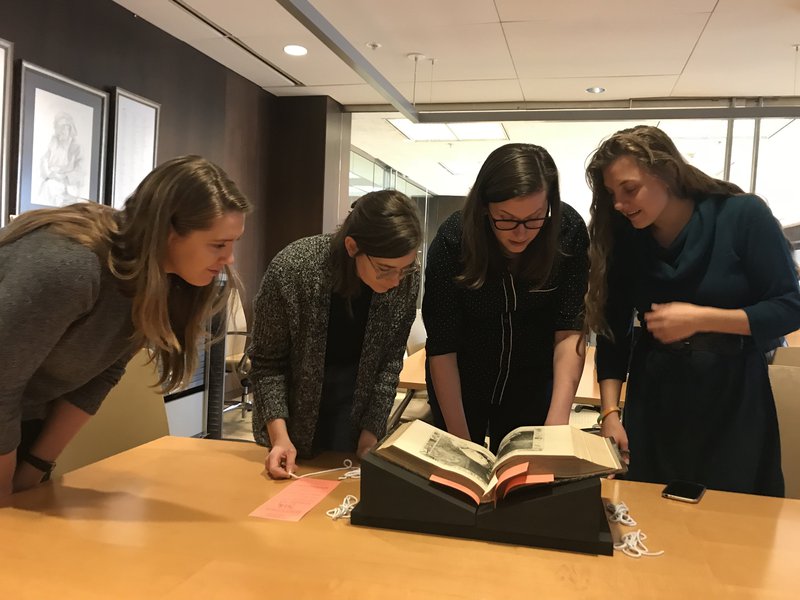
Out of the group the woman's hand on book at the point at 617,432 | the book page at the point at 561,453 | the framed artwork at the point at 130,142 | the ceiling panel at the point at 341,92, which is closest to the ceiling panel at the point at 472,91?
the ceiling panel at the point at 341,92

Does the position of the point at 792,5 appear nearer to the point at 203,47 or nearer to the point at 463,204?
the point at 463,204

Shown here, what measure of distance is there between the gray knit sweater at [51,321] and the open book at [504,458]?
512 mm

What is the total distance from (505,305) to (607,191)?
1.14 feet

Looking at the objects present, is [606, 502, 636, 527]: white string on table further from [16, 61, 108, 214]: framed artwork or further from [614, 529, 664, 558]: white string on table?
[16, 61, 108, 214]: framed artwork

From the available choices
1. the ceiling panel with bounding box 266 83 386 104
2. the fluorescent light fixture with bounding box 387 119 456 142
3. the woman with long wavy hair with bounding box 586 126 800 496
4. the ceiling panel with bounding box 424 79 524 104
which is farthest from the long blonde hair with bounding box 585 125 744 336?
the fluorescent light fixture with bounding box 387 119 456 142

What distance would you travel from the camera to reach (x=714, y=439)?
4.74 feet

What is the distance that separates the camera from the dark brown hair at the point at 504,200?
143 centimetres

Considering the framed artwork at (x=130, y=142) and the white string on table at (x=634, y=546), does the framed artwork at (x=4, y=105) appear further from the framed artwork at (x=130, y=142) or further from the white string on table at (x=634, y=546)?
the white string on table at (x=634, y=546)

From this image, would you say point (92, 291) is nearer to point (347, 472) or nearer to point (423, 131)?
point (347, 472)

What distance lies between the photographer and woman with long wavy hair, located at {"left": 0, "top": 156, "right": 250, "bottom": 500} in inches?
40.1

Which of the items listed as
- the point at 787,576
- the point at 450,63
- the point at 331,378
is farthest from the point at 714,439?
the point at 450,63

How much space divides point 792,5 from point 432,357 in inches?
128

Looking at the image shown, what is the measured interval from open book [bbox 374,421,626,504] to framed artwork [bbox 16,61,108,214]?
105 inches

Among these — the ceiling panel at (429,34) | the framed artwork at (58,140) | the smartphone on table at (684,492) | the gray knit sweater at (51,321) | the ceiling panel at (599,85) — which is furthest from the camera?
the ceiling panel at (599,85)
